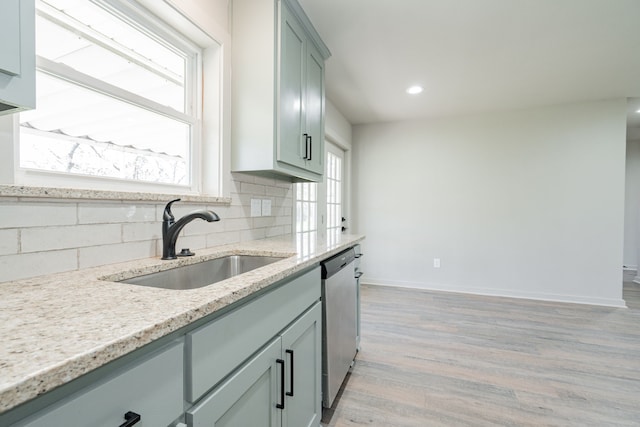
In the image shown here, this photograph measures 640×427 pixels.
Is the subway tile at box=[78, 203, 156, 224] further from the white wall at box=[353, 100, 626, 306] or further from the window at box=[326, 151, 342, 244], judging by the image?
the white wall at box=[353, 100, 626, 306]

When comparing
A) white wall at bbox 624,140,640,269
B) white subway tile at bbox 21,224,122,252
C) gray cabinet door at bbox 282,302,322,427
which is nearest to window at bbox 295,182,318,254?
gray cabinet door at bbox 282,302,322,427

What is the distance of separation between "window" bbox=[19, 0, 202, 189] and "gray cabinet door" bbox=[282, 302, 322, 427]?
3.09ft

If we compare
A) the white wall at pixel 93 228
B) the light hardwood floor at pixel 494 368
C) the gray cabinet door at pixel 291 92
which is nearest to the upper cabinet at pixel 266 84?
the gray cabinet door at pixel 291 92

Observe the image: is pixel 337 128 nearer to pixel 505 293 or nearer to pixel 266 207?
pixel 266 207

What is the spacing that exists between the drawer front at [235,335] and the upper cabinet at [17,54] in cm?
59

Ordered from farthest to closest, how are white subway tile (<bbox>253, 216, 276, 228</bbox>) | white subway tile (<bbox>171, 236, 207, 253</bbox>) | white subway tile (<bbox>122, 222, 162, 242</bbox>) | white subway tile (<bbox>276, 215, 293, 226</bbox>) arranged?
white subway tile (<bbox>276, 215, 293, 226</bbox>)
white subway tile (<bbox>253, 216, 276, 228</bbox>)
white subway tile (<bbox>171, 236, 207, 253</bbox>)
white subway tile (<bbox>122, 222, 162, 242</bbox>)

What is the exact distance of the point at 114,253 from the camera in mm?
1117

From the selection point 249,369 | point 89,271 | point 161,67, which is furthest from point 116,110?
point 249,369

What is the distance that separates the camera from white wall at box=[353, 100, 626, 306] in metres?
3.53

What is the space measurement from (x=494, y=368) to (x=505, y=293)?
2.07 meters

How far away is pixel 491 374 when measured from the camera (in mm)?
2049

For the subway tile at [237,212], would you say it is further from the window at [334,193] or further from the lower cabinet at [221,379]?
the window at [334,193]

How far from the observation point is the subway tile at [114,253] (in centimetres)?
102

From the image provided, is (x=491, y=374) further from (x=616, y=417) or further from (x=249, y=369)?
(x=249, y=369)
